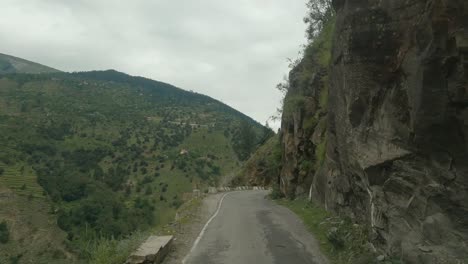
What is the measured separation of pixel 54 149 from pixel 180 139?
33.5m

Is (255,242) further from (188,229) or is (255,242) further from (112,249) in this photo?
(112,249)

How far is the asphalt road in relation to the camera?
11945 mm

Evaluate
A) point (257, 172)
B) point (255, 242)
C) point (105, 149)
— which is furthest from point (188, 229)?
point (105, 149)

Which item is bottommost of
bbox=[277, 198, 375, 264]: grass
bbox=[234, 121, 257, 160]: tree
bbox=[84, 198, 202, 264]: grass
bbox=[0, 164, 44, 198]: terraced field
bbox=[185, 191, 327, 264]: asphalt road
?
bbox=[0, 164, 44, 198]: terraced field

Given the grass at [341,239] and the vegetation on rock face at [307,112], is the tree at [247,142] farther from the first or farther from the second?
the grass at [341,239]

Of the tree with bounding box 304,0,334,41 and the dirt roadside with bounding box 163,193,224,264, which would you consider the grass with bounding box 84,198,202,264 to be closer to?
the dirt roadside with bounding box 163,193,224,264

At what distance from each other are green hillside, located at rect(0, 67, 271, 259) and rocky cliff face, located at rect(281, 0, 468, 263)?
24.7 m

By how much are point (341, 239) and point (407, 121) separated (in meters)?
4.62

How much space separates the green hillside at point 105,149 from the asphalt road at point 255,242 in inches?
676

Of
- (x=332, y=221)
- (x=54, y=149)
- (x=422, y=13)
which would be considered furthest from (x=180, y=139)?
(x=422, y=13)

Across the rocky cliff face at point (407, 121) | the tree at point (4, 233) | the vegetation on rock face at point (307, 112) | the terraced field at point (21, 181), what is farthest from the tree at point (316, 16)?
the terraced field at point (21, 181)

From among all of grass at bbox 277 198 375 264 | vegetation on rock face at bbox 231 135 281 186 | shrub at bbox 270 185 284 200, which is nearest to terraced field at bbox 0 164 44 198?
vegetation on rock face at bbox 231 135 281 186

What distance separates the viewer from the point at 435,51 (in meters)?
8.38

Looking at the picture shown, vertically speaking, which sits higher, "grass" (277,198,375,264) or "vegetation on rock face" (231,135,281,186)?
"vegetation on rock face" (231,135,281,186)
